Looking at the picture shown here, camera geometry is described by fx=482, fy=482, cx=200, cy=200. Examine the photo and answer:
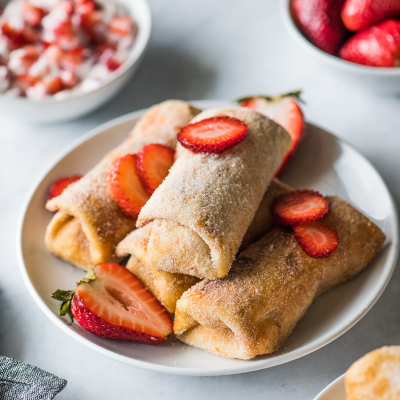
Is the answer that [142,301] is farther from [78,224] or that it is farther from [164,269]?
[78,224]

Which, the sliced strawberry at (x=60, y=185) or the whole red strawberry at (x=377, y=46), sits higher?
the whole red strawberry at (x=377, y=46)

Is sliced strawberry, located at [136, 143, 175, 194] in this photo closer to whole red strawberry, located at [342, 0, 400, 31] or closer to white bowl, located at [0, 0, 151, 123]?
white bowl, located at [0, 0, 151, 123]

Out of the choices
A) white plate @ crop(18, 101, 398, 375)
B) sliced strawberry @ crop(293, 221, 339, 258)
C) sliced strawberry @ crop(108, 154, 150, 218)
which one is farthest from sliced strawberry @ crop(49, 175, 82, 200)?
sliced strawberry @ crop(293, 221, 339, 258)

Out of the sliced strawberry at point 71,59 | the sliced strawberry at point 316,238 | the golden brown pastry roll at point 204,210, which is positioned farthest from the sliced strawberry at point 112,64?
the sliced strawberry at point 316,238

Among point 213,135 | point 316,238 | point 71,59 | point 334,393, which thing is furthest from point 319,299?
point 71,59

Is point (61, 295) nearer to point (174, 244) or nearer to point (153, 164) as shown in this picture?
point (174, 244)

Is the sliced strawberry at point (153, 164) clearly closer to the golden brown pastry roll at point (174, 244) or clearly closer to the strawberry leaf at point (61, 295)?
the golden brown pastry roll at point (174, 244)

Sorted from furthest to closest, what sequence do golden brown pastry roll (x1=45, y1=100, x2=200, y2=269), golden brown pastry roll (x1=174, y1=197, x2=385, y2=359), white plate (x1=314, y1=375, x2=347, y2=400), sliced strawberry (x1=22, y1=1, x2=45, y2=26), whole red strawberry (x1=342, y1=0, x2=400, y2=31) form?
sliced strawberry (x1=22, y1=1, x2=45, y2=26)
whole red strawberry (x1=342, y1=0, x2=400, y2=31)
golden brown pastry roll (x1=45, y1=100, x2=200, y2=269)
golden brown pastry roll (x1=174, y1=197, x2=385, y2=359)
white plate (x1=314, y1=375, x2=347, y2=400)
